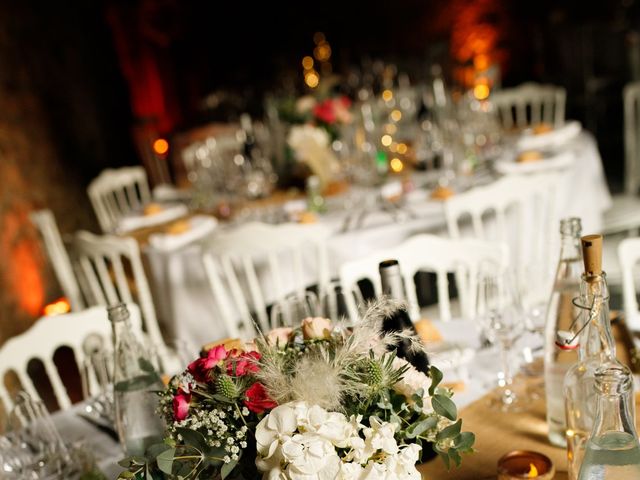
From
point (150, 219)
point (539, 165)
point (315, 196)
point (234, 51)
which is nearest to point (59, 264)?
point (150, 219)

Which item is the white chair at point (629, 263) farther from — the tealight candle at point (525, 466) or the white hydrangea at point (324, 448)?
the white hydrangea at point (324, 448)

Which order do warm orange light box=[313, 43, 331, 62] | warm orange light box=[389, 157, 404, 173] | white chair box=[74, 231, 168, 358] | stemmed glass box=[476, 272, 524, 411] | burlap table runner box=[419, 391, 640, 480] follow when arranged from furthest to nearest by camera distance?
warm orange light box=[313, 43, 331, 62] → warm orange light box=[389, 157, 404, 173] → white chair box=[74, 231, 168, 358] → stemmed glass box=[476, 272, 524, 411] → burlap table runner box=[419, 391, 640, 480]

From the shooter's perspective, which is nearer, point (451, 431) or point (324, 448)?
point (324, 448)

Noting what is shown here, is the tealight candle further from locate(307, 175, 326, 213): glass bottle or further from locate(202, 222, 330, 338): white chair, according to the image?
locate(307, 175, 326, 213): glass bottle

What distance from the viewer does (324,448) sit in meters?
0.85

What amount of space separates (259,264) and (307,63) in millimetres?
5536

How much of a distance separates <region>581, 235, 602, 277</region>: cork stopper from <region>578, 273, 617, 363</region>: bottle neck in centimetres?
1

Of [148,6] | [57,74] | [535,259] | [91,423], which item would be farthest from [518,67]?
[91,423]

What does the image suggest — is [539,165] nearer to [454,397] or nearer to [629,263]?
[629,263]

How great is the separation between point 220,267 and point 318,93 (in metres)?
1.29

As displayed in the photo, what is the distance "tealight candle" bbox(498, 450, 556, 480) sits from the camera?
1062 mm

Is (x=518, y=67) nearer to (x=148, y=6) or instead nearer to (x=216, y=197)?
(x=148, y=6)

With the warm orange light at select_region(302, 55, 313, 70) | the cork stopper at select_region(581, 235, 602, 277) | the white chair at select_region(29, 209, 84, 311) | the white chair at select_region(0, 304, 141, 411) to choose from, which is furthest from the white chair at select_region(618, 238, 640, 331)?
the warm orange light at select_region(302, 55, 313, 70)

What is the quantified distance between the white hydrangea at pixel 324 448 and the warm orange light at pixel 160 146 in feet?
18.1
